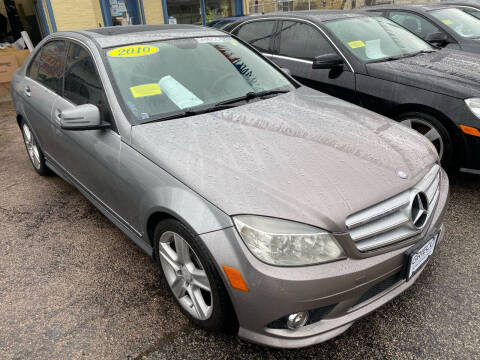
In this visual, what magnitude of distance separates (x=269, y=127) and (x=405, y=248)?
100 centimetres

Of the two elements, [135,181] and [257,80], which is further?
[257,80]

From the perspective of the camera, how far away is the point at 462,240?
9.05ft

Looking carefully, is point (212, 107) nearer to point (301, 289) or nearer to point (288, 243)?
point (288, 243)

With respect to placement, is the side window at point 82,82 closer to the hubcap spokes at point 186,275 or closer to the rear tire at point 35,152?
the hubcap spokes at point 186,275

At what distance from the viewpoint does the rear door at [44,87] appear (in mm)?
3217

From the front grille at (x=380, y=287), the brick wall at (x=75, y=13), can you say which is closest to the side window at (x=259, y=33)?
the front grille at (x=380, y=287)

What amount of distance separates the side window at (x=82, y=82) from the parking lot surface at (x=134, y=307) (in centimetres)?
105

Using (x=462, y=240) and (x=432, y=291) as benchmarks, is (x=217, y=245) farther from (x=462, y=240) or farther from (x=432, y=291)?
(x=462, y=240)

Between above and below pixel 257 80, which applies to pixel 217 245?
below

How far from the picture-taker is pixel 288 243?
1646 mm

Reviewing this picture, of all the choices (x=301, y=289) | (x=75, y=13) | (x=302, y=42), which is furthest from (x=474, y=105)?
(x=75, y=13)

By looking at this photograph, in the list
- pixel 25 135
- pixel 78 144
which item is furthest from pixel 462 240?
pixel 25 135

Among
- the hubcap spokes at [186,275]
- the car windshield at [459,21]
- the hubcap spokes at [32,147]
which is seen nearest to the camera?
the hubcap spokes at [186,275]

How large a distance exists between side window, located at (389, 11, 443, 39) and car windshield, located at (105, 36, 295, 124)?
3.91m
